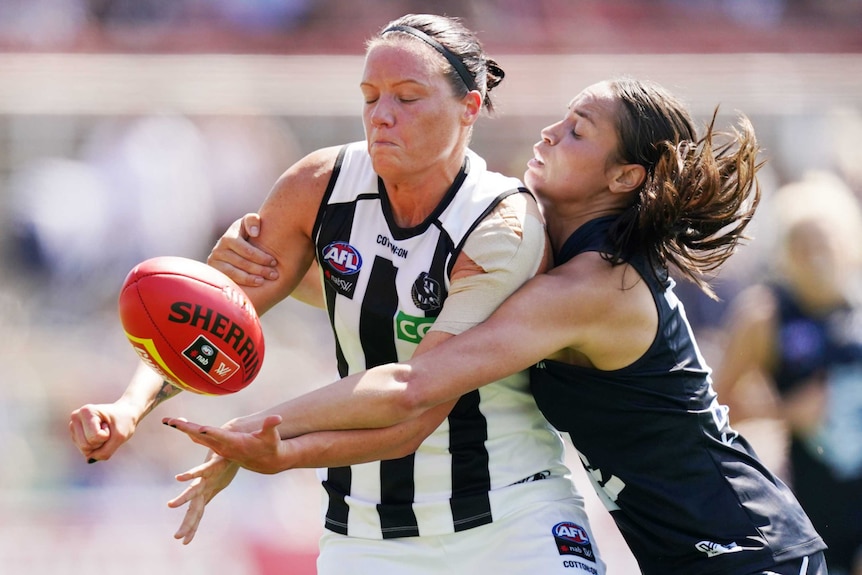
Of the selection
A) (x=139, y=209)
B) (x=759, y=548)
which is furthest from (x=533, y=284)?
(x=139, y=209)

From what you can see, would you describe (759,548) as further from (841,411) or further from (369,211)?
(841,411)

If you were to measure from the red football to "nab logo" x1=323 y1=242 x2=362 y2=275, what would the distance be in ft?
1.13

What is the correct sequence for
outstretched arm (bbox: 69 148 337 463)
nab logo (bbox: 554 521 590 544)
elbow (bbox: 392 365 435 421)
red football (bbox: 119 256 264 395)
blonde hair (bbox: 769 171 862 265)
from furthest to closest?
blonde hair (bbox: 769 171 862 265) < outstretched arm (bbox: 69 148 337 463) < nab logo (bbox: 554 521 590 544) < red football (bbox: 119 256 264 395) < elbow (bbox: 392 365 435 421)

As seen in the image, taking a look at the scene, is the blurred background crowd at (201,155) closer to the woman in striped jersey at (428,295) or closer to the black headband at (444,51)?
the woman in striped jersey at (428,295)

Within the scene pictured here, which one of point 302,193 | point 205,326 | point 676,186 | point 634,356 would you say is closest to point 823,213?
point 676,186

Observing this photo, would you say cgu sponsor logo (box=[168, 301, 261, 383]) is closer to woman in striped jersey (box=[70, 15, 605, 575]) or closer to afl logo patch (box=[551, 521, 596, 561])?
woman in striped jersey (box=[70, 15, 605, 575])

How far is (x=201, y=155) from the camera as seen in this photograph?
8.12 m

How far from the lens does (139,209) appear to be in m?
7.82

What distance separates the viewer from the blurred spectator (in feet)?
14.7

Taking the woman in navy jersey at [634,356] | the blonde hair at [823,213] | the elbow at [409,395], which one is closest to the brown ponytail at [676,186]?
the woman in navy jersey at [634,356]

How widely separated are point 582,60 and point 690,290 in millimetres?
1979

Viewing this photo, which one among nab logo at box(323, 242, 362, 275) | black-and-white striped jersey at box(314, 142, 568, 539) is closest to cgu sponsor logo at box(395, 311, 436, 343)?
black-and-white striped jersey at box(314, 142, 568, 539)

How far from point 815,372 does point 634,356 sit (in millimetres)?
A: 1942

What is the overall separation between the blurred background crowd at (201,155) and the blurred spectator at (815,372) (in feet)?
6.17
